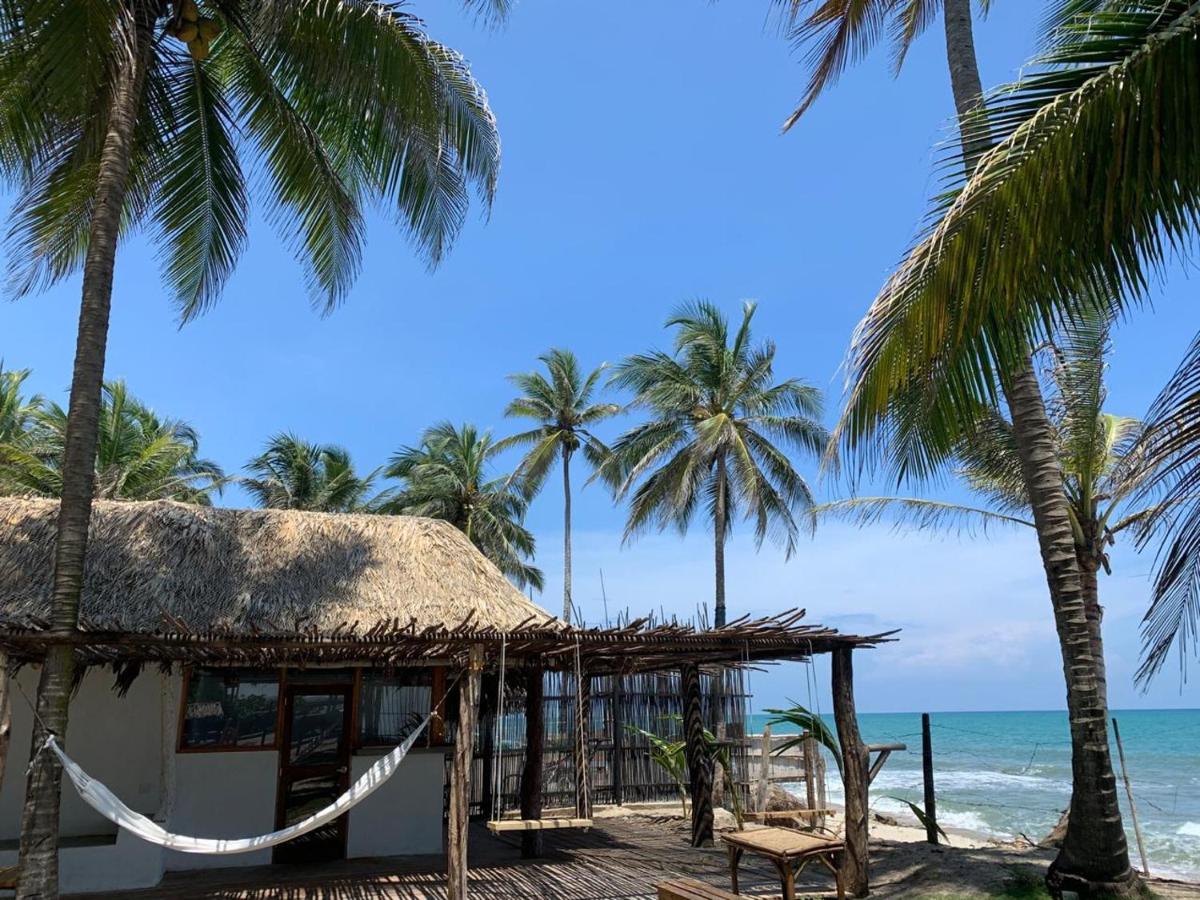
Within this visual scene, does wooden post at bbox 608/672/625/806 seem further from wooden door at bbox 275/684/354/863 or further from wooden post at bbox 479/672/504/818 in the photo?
wooden door at bbox 275/684/354/863

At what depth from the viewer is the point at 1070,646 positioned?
5.81m

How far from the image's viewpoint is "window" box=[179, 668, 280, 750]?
7.19m

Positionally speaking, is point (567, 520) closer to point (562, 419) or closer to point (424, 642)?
point (562, 419)

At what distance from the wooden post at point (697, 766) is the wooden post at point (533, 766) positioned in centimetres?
157

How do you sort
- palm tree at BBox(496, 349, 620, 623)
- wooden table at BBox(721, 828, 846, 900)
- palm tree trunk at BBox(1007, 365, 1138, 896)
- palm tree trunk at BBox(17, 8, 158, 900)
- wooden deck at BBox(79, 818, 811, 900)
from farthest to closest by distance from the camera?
1. palm tree at BBox(496, 349, 620, 623)
2. wooden deck at BBox(79, 818, 811, 900)
3. palm tree trunk at BBox(1007, 365, 1138, 896)
4. wooden table at BBox(721, 828, 846, 900)
5. palm tree trunk at BBox(17, 8, 158, 900)

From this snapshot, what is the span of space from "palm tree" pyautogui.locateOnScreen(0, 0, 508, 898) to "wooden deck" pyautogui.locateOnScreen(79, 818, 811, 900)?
1.89 m

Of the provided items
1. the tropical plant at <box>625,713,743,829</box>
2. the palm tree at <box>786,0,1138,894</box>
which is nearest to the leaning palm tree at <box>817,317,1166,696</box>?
the palm tree at <box>786,0,1138,894</box>

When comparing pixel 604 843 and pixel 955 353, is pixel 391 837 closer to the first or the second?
pixel 604 843

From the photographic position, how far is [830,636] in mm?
6309

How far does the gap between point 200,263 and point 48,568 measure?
9.42 ft

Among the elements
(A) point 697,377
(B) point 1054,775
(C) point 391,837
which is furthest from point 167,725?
(B) point 1054,775

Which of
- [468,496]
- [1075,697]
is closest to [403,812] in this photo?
[1075,697]

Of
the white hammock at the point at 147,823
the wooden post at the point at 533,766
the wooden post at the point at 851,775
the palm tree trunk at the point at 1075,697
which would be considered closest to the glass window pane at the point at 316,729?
the wooden post at the point at 533,766

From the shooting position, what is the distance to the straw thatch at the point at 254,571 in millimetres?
6590
